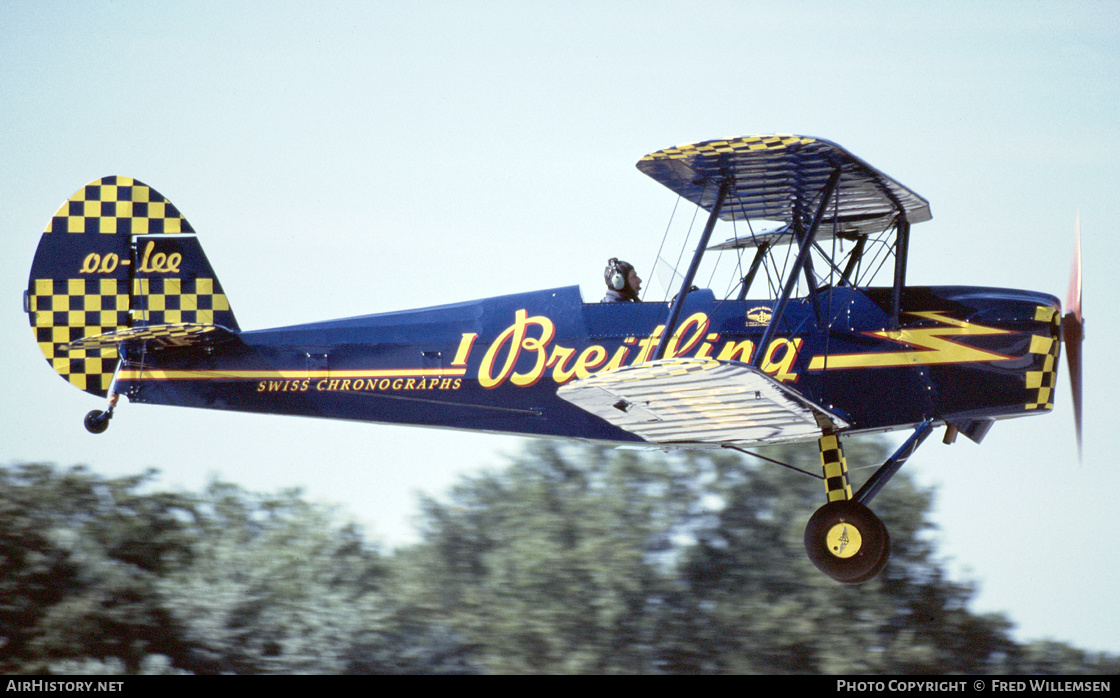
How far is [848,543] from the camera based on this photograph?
7.93 metres

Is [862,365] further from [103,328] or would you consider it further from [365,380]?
[103,328]

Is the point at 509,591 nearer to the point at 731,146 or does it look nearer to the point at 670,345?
the point at 670,345

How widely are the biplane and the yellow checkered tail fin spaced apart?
2cm

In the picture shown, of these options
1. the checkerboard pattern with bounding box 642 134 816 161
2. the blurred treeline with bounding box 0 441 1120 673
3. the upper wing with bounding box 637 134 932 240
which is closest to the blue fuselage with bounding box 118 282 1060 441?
the upper wing with bounding box 637 134 932 240

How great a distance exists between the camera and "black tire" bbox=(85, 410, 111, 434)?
9.19 metres

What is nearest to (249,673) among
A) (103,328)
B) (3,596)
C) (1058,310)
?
(3,596)

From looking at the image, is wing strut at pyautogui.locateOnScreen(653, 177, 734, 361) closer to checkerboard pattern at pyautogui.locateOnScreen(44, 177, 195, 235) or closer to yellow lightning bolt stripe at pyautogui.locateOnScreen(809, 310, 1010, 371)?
yellow lightning bolt stripe at pyautogui.locateOnScreen(809, 310, 1010, 371)

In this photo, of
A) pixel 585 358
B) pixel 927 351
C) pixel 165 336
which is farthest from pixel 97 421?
pixel 927 351

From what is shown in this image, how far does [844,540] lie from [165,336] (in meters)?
5.28

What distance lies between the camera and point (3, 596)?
14430mm

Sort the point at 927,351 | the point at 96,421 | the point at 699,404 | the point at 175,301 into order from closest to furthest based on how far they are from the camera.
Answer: the point at 699,404, the point at 927,351, the point at 96,421, the point at 175,301

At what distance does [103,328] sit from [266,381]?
1.60 m

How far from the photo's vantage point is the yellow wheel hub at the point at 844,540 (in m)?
7.91

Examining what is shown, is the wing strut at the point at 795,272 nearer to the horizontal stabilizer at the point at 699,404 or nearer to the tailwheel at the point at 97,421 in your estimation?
the horizontal stabilizer at the point at 699,404
